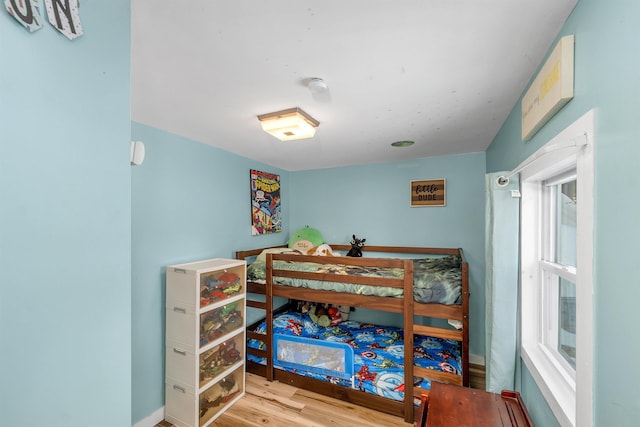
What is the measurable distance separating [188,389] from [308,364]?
98 centimetres

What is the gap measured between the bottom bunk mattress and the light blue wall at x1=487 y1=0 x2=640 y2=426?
5.27 feet

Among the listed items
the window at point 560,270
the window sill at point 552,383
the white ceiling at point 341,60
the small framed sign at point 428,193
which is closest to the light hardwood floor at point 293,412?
the window sill at point 552,383

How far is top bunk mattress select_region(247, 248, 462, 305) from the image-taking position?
2102mm

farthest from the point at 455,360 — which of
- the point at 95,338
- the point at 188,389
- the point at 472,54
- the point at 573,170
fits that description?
the point at 95,338

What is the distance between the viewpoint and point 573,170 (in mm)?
1225

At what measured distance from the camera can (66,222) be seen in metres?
0.69

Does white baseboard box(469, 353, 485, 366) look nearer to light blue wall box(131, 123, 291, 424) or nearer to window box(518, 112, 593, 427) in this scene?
window box(518, 112, 593, 427)

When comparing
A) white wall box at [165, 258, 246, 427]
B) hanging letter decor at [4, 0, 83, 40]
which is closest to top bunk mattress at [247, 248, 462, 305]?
white wall box at [165, 258, 246, 427]

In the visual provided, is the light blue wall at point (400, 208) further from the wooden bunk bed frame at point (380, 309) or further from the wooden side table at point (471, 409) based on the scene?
the wooden side table at point (471, 409)

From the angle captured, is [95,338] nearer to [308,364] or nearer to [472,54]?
[472,54]

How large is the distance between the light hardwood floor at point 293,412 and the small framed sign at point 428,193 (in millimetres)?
2125

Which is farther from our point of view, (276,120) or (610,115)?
(276,120)

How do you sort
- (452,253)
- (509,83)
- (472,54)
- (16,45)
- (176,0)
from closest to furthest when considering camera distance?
(16,45)
(176,0)
(472,54)
(509,83)
(452,253)

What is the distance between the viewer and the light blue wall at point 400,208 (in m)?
2.91
